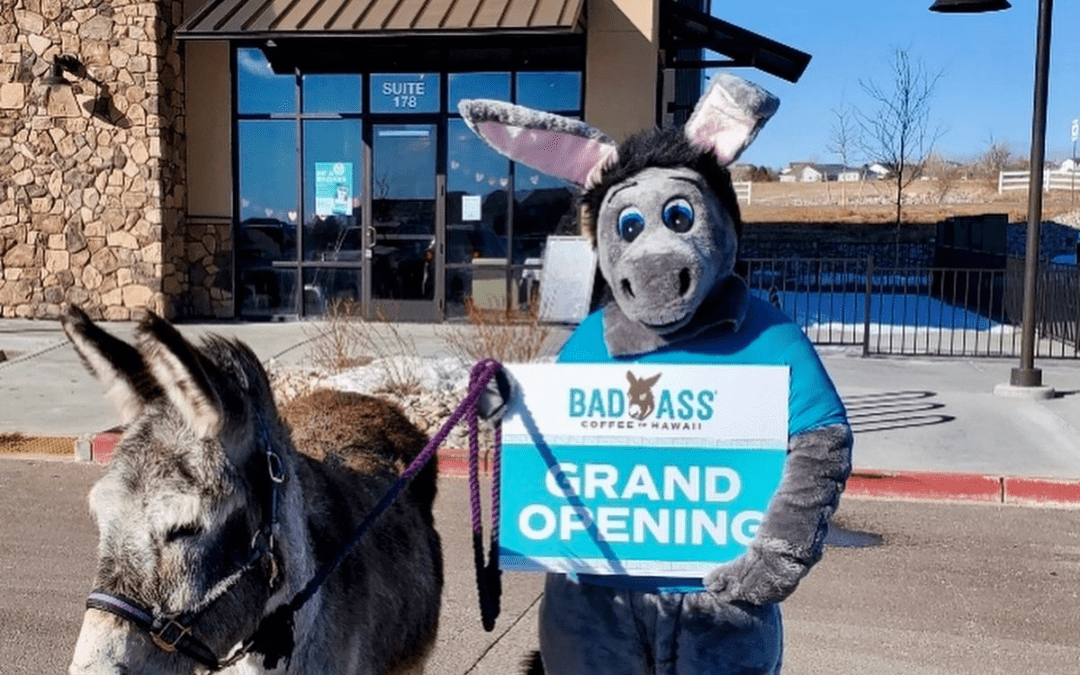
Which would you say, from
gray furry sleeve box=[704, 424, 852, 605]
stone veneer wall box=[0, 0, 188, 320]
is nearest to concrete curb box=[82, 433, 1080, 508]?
gray furry sleeve box=[704, 424, 852, 605]

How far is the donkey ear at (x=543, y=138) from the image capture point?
2.95m

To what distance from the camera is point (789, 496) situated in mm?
2580

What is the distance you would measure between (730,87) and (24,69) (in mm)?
14147


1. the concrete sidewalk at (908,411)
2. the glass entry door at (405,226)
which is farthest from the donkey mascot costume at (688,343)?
the glass entry door at (405,226)

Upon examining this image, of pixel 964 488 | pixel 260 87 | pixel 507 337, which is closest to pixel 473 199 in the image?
pixel 260 87

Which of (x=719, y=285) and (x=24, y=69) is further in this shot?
(x=24, y=69)

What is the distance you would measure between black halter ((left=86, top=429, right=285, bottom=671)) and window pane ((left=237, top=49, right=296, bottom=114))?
45.0 feet

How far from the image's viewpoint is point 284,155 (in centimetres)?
1541

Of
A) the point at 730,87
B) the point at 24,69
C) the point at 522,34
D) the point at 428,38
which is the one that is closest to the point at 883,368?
the point at 522,34

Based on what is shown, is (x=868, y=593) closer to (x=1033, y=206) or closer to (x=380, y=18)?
(x=1033, y=206)

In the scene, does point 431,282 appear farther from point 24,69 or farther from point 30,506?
point 30,506

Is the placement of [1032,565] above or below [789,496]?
below

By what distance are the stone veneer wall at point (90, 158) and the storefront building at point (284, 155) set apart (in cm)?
3

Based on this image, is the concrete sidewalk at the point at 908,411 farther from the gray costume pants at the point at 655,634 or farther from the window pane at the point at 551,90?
the gray costume pants at the point at 655,634
